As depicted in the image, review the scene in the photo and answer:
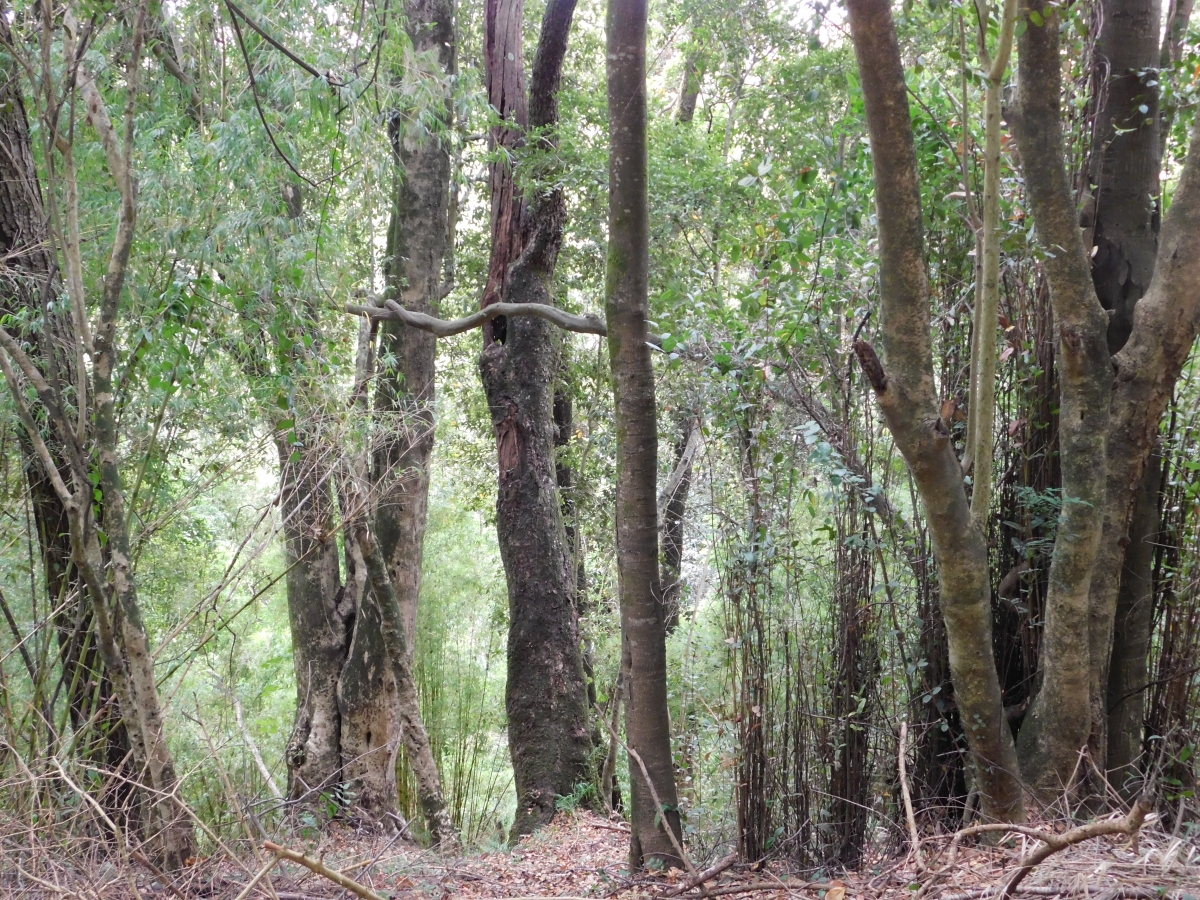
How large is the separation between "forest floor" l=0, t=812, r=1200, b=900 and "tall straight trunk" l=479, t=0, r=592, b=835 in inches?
38.5

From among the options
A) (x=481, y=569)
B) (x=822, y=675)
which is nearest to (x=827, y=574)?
(x=822, y=675)

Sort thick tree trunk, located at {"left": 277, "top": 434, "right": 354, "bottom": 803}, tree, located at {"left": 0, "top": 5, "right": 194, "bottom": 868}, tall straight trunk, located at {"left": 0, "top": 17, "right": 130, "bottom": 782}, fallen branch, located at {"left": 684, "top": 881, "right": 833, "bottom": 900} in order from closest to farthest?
fallen branch, located at {"left": 684, "top": 881, "right": 833, "bottom": 900} → tree, located at {"left": 0, "top": 5, "right": 194, "bottom": 868} → tall straight trunk, located at {"left": 0, "top": 17, "right": 130, "bottom": 782} → thick tree trunk, located at {"left": 277, "top": 434, "right": 354, "bottom": 803}

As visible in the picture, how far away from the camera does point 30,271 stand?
419cm

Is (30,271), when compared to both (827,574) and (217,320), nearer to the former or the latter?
(217,320)

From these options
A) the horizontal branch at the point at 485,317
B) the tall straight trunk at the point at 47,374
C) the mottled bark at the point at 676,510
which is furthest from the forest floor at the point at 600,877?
the horizontal branch at the point at 485,317

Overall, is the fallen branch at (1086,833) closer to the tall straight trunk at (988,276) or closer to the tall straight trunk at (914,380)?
the tall straight trunk at (914,380)

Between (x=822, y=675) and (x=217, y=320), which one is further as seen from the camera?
(x=217, y=320)

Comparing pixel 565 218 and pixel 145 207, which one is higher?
pixel 565 218

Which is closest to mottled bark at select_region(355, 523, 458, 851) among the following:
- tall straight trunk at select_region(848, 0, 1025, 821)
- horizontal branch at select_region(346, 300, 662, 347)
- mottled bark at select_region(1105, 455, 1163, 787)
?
horizontal branch at select_region(346, 300, 662, 347)

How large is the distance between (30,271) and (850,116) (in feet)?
12.2

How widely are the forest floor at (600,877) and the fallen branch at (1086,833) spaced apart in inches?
3.5

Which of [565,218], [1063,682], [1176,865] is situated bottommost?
[1176,865]

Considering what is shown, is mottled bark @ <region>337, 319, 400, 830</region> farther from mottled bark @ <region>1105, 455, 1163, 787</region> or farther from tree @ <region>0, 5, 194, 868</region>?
mottled bark @ <region>1105, 455, 1163, 787</region>

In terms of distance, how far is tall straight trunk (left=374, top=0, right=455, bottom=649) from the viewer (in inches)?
269
